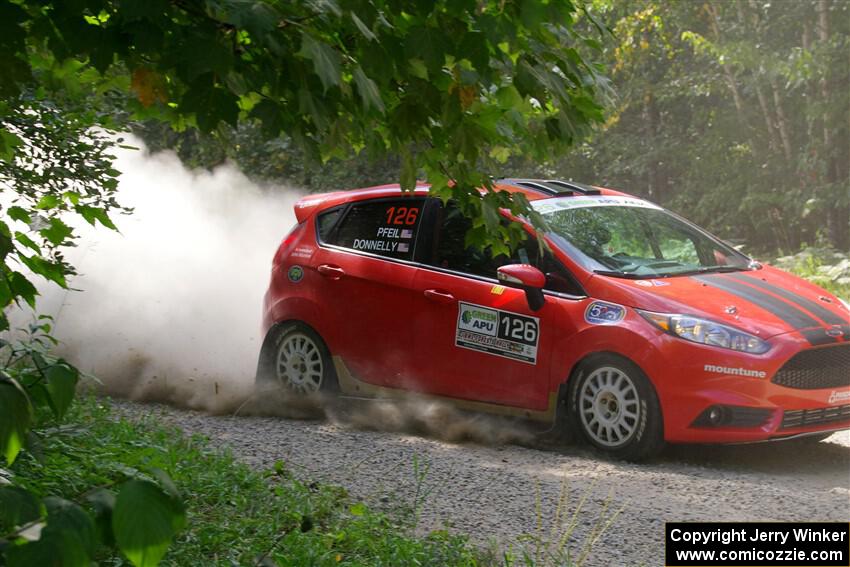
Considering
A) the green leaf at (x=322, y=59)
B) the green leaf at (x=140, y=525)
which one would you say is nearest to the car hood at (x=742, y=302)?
the green leaf at (x=322, y=59)

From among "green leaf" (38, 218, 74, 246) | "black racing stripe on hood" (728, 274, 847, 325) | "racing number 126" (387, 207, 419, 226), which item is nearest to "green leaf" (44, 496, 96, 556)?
"green leaf" (38, 218, 74, 246)

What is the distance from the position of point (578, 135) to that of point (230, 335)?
882 cm

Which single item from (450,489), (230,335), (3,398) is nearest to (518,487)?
(450,489)

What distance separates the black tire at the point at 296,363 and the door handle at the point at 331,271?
1.57ft

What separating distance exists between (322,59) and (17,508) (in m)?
1.28

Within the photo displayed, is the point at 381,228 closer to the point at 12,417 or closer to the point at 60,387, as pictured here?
the point at 60,387

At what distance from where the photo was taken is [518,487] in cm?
624

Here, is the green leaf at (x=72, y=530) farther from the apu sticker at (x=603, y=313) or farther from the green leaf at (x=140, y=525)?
the apu sticker at (x=603, y=313)

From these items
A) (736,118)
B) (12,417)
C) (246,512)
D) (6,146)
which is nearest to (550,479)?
(246,512)

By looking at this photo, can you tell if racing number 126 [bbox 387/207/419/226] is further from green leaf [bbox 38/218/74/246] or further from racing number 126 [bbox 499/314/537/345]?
green leaf [bbox 38/218/74/246]

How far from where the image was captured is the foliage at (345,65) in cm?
283

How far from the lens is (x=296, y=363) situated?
30.2 feet

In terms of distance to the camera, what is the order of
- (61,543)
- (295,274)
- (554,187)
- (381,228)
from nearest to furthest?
(61,543)
(554,187)
(381,228)
(295,274)

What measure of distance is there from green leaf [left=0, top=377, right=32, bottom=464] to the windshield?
5954 mm
